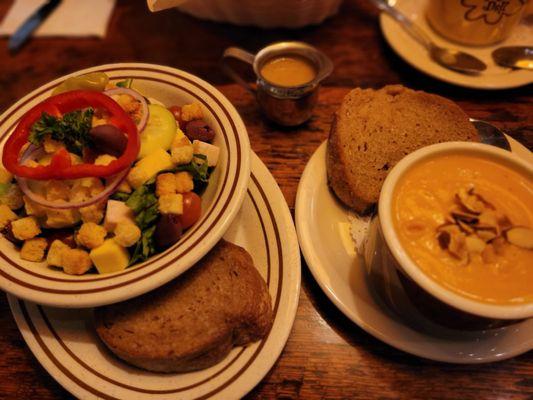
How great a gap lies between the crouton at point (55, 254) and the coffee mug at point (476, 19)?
7.29 feet

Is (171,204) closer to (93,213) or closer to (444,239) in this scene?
(93,213)

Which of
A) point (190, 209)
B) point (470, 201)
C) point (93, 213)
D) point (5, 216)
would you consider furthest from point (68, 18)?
point (470, 201)

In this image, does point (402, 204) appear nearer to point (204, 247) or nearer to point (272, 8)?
point (204, 247)

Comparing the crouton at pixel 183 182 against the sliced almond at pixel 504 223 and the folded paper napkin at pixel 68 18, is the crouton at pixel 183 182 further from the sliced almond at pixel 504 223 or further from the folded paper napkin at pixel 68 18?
the folded paper napkin at pixel 68 18

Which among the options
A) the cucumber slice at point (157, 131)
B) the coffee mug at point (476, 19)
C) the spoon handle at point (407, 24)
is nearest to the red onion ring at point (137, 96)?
the cucumber slice at point (157, 131)

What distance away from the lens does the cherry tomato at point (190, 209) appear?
1448mm

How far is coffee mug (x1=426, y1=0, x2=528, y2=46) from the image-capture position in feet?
7.02

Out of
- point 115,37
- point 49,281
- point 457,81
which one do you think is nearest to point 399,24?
point 457,81

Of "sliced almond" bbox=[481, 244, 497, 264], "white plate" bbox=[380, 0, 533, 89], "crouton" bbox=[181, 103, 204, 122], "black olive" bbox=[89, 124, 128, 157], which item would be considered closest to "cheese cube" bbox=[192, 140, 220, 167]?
"crouton" bbox=[181, 103, 204, 122]

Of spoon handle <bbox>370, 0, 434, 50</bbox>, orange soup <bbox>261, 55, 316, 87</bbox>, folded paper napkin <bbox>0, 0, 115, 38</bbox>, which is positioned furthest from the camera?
folded paper napkin <bbox>0, 0, 115, 38</bbox>

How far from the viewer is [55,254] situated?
140 cm

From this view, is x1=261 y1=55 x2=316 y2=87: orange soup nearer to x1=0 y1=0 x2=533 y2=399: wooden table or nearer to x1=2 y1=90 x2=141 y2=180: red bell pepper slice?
x1=0 y1=0 x2=533 y2=399: wooden table

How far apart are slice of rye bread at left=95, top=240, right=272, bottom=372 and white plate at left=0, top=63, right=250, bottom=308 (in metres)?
0.18

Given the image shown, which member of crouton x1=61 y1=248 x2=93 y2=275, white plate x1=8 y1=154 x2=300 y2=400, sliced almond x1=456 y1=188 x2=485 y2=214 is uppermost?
sliced almond x1=456 y1=188 x2=485 y2=214
